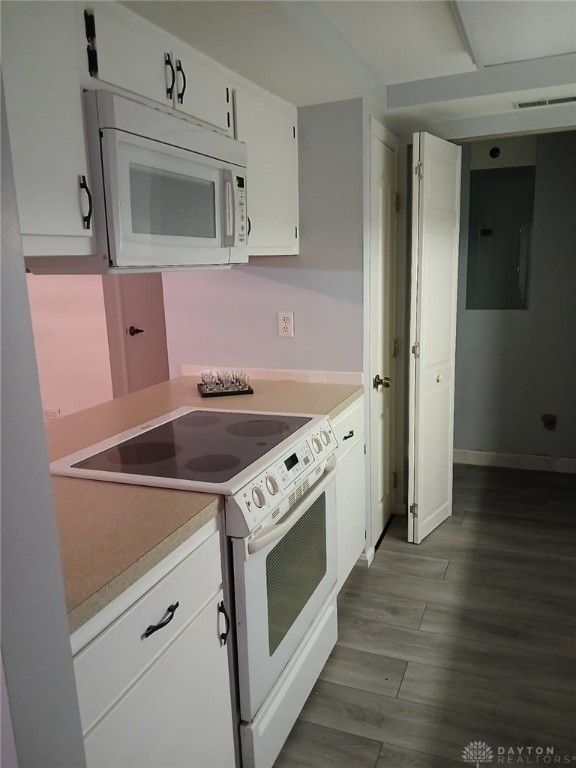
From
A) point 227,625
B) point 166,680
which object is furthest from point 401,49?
point 166,680

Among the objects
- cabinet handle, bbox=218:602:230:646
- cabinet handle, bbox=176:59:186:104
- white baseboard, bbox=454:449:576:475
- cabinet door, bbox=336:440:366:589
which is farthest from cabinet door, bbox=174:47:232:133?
white baseboard, bbox=454:449:576:475

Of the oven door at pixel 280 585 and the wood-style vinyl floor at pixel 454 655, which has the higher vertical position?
the oven door at pixel 280 585

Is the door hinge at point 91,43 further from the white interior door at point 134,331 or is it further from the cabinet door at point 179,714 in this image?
the white interior door at point 134,331

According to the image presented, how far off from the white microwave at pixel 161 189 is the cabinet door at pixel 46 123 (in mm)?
53

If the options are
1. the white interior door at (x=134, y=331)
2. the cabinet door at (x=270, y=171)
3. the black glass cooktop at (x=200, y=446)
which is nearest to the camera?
the black glass cooktop at (x=200, y=446)

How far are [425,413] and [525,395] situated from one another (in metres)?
1.33

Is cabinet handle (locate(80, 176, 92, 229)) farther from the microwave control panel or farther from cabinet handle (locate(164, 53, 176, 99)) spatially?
the microwave control panel

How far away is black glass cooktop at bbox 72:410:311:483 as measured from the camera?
64.1 inches

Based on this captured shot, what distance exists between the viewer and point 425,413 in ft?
9.96

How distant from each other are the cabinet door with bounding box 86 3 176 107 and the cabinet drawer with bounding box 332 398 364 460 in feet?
4.26

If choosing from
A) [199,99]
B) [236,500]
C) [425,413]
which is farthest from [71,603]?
[425,413]

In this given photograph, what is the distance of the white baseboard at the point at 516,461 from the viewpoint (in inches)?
157

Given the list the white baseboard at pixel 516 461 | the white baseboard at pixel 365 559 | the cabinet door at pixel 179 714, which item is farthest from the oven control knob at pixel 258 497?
the white baseboard at pixel 516 461

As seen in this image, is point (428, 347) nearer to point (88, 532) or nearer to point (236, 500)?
point (236, 500)
